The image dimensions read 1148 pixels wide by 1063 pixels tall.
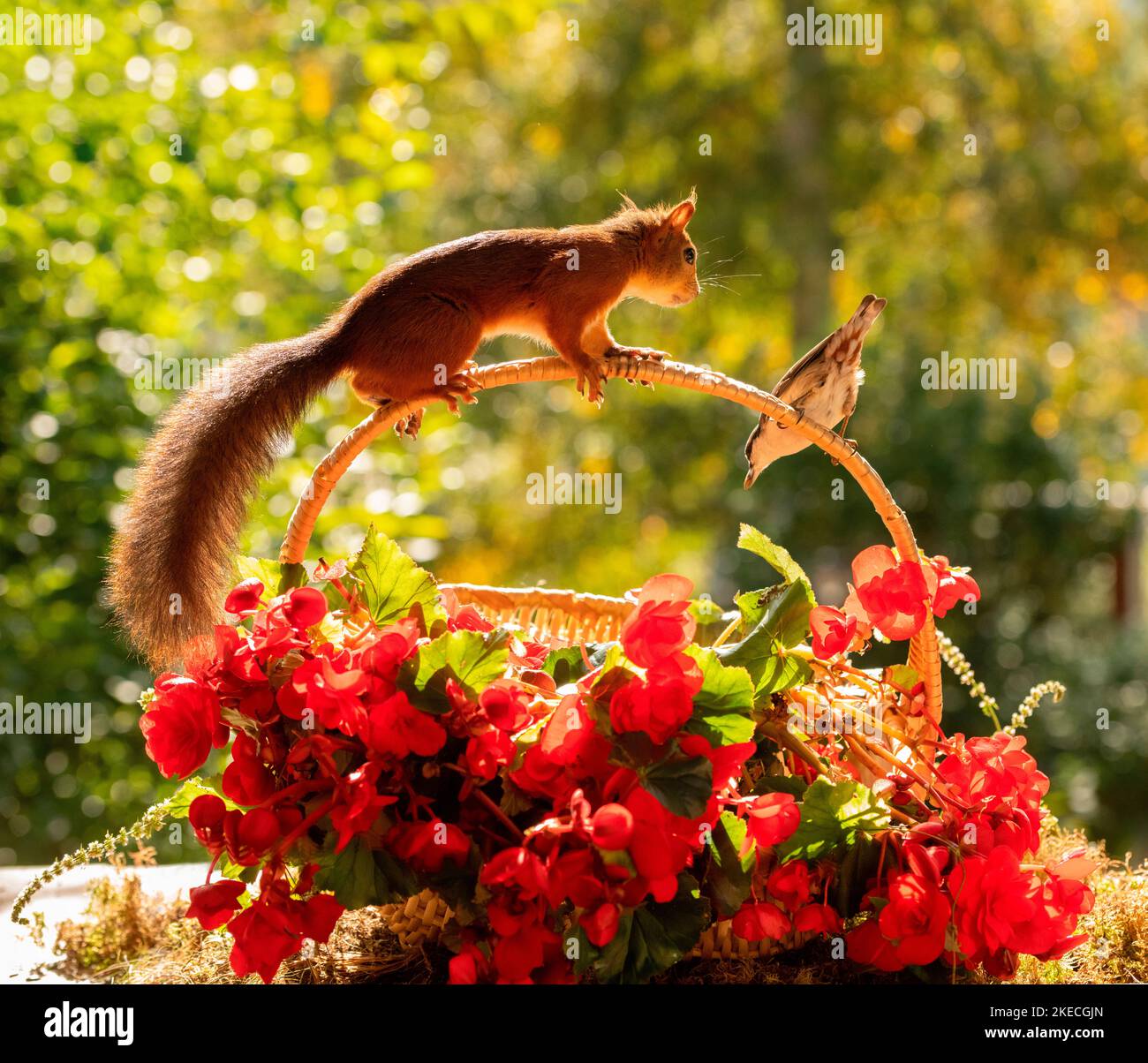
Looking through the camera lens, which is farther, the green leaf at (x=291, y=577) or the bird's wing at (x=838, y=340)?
the bird's wing at (x=838, y=340)

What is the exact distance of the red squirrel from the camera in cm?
114

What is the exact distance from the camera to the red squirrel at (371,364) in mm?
1140

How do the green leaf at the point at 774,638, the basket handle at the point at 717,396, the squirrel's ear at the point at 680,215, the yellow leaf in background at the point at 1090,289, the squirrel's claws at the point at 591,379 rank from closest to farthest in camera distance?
the green leaf at the point at 774,638
the basket handle at the point at 717,396
the squirrel's claws at the point at 591,379
the squirrel's ear at the point at 680,215
the yellow leaf in background at the point at 1090,289

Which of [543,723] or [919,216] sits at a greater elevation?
[919,216]

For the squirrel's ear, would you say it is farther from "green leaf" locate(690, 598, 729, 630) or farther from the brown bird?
"green leaf" locate(690, 598, 729, 630)

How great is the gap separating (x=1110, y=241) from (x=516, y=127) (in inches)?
103

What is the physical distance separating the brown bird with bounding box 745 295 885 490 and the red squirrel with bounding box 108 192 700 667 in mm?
151

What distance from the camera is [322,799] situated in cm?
99

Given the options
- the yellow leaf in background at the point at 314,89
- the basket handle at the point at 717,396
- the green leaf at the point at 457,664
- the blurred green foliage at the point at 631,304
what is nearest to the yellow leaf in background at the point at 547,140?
the blurred green foliage at the point at 631,304

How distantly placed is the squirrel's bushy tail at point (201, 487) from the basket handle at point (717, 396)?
6 centimetres

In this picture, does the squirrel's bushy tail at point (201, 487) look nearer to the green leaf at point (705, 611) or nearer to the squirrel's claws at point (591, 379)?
the squirrel's claws at point (591, 379)

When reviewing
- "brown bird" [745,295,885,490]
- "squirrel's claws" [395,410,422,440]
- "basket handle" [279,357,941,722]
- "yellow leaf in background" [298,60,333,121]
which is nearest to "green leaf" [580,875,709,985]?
"basket handle" [279,357,941,722]

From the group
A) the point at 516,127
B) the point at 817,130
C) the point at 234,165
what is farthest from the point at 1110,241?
the point at 234,165

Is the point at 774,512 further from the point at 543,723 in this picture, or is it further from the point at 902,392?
the point at 543,723
